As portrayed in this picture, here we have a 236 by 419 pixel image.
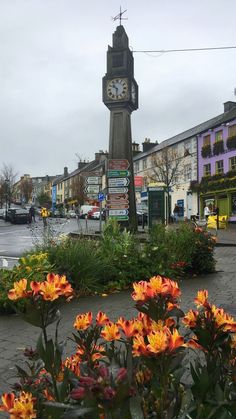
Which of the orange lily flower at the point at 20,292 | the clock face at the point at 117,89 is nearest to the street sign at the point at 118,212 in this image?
the clock face at the point at 117,89

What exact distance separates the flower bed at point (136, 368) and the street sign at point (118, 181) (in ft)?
52.7

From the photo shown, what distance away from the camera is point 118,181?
18.2m

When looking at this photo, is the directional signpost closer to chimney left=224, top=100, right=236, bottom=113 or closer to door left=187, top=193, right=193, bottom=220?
door left=187, top=193, right=193, bottom=220

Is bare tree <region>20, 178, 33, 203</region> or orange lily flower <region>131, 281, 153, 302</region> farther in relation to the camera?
bare tree <region>20, 178, 33, 203</region>

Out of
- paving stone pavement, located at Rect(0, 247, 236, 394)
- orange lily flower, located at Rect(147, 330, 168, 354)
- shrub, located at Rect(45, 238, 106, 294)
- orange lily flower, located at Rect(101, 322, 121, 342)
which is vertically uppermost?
orange lily flower, located at Rect(147, 330, 168, 354)

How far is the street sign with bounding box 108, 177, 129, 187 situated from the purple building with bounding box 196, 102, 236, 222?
24281 mm

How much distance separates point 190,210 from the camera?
2013 inches

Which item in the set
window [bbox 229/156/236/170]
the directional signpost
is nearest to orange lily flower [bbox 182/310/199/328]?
the directional signpost

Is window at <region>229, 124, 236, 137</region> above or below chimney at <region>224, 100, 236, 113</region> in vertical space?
below

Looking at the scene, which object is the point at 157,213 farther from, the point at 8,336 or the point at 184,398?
the point at 184,398

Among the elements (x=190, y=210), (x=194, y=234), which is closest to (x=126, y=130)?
(x=194, y=234)

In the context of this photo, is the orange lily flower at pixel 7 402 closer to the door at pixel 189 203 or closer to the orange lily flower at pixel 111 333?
the orange lily flower at pixel 111 333

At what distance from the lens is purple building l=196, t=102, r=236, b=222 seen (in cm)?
4200

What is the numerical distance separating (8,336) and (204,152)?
1753 inches
